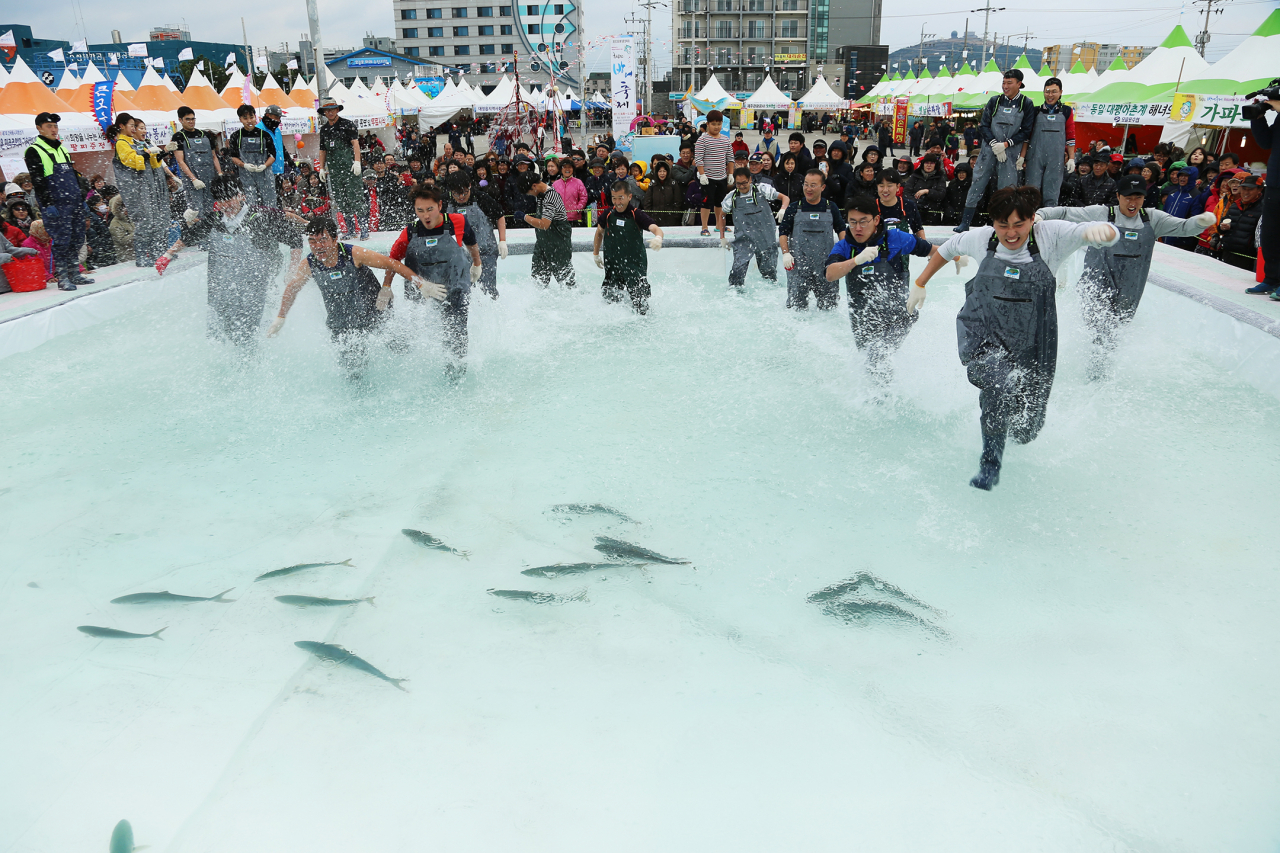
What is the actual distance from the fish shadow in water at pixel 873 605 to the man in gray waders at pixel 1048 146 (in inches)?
254

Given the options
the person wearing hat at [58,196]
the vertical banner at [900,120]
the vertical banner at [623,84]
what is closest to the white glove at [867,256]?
the person wearing hat at [58,196]

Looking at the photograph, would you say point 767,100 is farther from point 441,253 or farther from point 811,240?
point 441,253

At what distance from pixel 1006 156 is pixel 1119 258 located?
3.44 meters

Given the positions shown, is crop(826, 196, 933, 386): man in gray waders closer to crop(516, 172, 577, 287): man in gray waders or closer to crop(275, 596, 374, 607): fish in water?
crop(516, 172, 577, 287): man in gray waders

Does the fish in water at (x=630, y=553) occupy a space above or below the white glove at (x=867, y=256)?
below

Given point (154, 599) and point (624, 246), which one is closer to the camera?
point (154, 599)

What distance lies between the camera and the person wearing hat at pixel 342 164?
11.8 metres

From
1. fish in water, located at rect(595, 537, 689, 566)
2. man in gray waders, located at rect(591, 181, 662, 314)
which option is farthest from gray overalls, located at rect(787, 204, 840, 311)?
fish in water, located at rect(595, 537, 689, 566)

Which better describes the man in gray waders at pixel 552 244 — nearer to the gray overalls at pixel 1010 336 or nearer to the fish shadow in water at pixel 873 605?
the gray overalls at pixel 1010 336

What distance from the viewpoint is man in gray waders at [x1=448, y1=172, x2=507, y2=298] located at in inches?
289

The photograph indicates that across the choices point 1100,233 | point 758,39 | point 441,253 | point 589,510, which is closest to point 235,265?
point 441,253

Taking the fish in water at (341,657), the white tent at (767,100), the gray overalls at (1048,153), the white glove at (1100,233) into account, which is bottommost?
the fish in water at (341,657)

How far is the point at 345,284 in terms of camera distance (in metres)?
6.22

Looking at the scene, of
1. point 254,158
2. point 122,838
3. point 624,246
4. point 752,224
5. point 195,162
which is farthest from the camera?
point 195,162
